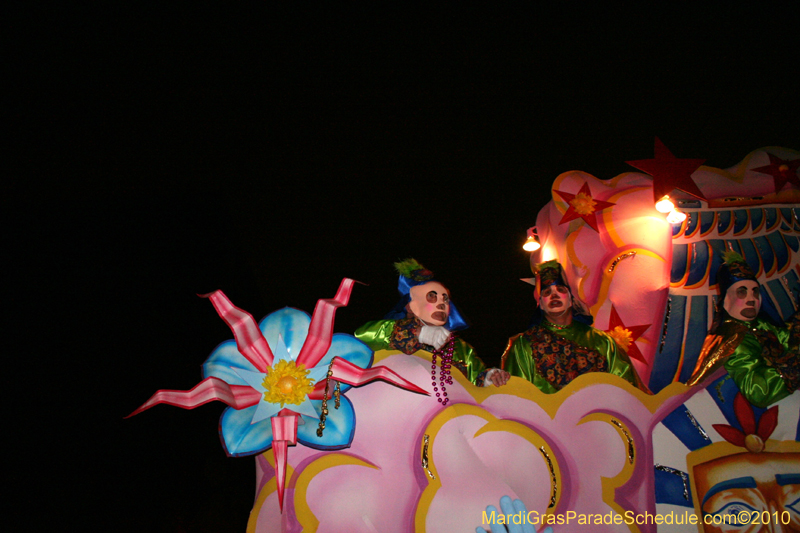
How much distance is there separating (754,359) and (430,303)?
1648 millimetres

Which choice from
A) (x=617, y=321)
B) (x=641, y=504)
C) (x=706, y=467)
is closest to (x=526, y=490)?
(x=641, y=504)

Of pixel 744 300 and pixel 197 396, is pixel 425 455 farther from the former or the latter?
pixel 744 300

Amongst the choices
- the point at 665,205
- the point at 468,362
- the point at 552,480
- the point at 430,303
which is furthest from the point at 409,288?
the point at 665,205

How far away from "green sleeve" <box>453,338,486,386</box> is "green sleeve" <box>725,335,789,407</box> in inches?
48.9

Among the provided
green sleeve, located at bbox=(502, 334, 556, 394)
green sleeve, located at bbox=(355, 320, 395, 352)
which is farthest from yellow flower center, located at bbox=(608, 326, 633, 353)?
green sleeve, located at bbox=(355, 320, 395, 352)

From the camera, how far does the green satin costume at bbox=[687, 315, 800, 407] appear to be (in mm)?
2531

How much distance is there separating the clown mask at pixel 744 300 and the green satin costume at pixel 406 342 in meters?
1.46

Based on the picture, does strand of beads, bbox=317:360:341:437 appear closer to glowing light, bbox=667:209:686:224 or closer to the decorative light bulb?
the decorative light bulb

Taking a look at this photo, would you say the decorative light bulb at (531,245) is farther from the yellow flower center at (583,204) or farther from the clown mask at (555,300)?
the clown mask at (555,300)

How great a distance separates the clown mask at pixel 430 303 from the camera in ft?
8.91

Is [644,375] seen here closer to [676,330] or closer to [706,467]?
[676,330]

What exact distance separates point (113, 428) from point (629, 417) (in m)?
2.49

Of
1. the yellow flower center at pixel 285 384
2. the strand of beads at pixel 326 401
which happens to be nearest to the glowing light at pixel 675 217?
the strand of beads at pixel 326 401

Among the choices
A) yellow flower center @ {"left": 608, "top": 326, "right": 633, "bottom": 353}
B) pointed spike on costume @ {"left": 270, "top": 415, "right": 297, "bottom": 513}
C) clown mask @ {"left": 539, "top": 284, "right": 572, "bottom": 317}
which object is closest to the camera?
pointed spike on costume @ {"left": 270, "top": 415, "right": 297, "bottom": 513}
